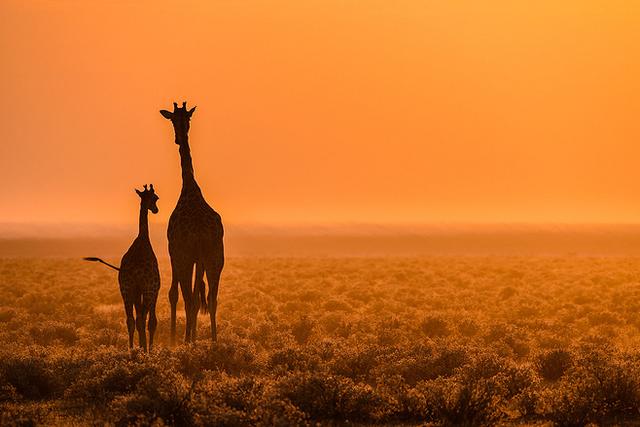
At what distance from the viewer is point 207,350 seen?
17.0m

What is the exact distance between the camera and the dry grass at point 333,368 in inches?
500

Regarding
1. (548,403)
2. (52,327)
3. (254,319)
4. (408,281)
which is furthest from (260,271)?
(548,403)

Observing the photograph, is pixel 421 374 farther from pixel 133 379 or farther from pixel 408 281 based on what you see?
pixel 408 281

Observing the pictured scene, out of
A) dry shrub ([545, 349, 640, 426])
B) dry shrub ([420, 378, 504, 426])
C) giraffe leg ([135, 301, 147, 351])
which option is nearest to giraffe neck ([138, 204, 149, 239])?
giraffe leg ([135, 301, 147, 351])

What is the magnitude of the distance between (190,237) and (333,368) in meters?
3.21

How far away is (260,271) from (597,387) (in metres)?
45.0

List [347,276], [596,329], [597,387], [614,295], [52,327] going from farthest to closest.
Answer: [347,276], [614,295], [596,329], [52,327], [597,387]

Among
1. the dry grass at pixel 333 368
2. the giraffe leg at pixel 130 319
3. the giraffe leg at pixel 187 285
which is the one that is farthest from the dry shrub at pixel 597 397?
the giraffe leg at pixel 130 319

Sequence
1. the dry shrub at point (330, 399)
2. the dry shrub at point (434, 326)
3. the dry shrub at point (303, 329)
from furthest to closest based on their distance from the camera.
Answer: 1. the dry shrub at point (434, 326)
2. the dry shrub at point (303, 329)
3. the dry shrub at point (330, 399)

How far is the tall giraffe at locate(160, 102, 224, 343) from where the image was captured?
667 inches

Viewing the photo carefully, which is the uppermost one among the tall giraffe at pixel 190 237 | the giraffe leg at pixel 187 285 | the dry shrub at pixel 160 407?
the tall giraffe at pixel 190 237

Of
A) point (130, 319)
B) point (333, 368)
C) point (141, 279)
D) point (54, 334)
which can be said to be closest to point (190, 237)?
point (141, 279)

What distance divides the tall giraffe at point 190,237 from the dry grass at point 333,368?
106cm

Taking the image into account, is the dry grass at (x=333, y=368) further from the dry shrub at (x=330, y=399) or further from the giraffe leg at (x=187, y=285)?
the giraffe leg at (x=187, y=285)
